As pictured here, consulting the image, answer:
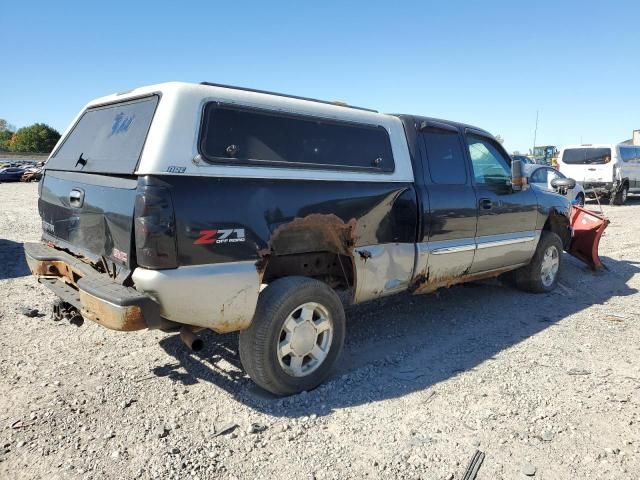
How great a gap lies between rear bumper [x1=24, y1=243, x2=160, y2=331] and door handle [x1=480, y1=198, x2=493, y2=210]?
343cm

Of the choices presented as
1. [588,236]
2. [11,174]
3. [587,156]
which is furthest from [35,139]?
[588,236]

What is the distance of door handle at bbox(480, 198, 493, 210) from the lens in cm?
509

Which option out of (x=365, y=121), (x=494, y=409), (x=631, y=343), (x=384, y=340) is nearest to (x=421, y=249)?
(x=384, y=340)

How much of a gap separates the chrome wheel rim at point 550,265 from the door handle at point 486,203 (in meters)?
1.54

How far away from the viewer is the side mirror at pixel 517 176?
17.5 feet

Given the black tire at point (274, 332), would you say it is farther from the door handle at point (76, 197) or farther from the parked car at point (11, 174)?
the parked car at point (11, 174)

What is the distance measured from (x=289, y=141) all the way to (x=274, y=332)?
1361mm

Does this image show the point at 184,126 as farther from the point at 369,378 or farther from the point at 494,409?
the point at 494,409

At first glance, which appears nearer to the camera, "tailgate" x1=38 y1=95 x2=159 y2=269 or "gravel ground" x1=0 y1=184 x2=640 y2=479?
"gravel ground" x1=0 y1=184 x2=640 y2=479

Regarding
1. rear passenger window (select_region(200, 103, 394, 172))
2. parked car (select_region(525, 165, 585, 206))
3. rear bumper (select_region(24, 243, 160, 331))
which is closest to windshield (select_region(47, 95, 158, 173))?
rear passenger window (select_region(200, 103, 394, 172))

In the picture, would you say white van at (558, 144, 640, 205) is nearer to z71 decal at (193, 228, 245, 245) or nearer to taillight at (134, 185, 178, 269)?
z71 decal at (193, 228, 245, 245)

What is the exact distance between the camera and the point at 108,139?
3615 millimetres

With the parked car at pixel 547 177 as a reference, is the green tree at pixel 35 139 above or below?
above

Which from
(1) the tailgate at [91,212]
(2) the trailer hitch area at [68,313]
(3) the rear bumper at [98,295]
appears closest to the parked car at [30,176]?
(1) the tailgate at [91,212]
